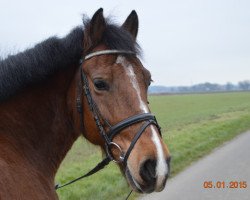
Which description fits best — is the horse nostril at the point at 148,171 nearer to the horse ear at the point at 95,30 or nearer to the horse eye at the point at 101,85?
the horse eye at the point at 101,85

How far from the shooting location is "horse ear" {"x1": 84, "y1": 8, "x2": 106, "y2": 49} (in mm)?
3214

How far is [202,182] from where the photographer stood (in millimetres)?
8047

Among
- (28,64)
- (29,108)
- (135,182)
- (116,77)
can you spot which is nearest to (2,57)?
(28,64)

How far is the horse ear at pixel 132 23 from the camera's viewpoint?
144 inches

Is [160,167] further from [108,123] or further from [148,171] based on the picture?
[108,123]

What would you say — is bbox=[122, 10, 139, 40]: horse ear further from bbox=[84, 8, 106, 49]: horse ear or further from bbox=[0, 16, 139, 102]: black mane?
bbox=[84, 8, 106, 49]: horse ear

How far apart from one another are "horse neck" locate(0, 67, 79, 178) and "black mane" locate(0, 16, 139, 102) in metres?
0.10

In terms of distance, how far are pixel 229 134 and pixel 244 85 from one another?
151810 mm

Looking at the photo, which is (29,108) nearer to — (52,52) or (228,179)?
(52,52)

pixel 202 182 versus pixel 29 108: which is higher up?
pixel 29 108

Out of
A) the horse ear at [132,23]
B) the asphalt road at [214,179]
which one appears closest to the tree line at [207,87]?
the asphalt road at [214,179]
